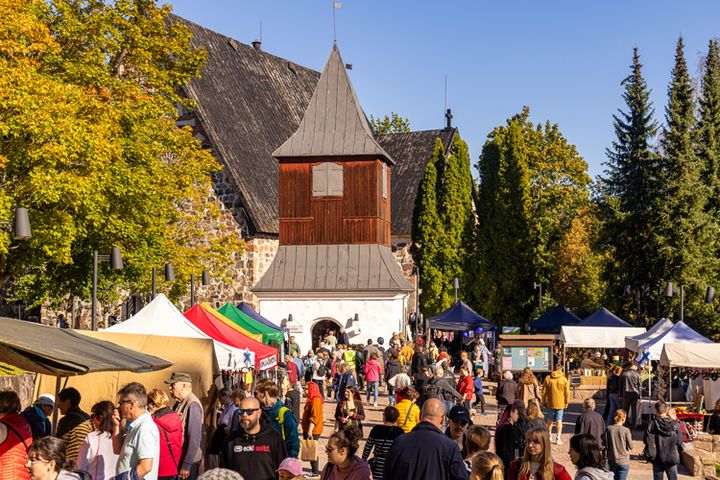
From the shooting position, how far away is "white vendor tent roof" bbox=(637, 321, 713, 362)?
2714 cm

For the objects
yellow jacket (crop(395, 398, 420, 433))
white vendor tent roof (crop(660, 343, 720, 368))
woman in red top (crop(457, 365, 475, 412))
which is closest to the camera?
yellow jacket (crop(395, 398, 420, 433))

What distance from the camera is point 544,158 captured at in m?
62.1

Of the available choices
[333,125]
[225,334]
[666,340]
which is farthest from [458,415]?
[333,125]

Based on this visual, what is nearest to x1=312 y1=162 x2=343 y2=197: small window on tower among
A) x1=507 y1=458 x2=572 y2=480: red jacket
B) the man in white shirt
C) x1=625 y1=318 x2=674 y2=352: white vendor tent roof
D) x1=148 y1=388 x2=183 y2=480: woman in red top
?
x1=625 y1=318 x2=674 y2=352: white vendor tent roof

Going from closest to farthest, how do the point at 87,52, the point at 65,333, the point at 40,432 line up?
the point at 65,333, the point at 40,432, the point at 87,52

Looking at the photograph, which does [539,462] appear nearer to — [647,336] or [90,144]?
[90,144]

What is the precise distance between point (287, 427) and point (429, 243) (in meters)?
40.0

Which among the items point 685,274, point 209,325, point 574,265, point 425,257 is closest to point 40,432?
point 209,325

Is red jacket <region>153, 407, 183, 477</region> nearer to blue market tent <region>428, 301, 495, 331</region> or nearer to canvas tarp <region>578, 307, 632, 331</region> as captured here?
canvas tarp <region>578, 307, 632, 331</region>

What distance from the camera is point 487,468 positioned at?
7914 mm

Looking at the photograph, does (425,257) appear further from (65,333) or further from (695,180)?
(65,333)

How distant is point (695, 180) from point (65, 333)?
1212 inches

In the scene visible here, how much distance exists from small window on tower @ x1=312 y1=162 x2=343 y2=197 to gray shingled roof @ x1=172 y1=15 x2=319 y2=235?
2550 millimetres

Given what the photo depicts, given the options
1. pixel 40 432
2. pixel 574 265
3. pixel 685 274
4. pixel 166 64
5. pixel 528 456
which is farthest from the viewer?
pixel 574 265
